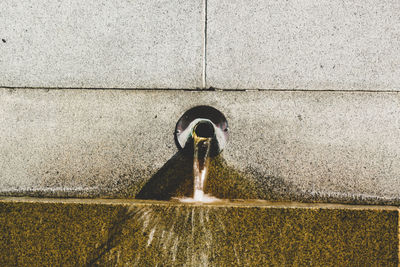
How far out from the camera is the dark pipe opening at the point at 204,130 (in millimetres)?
2767

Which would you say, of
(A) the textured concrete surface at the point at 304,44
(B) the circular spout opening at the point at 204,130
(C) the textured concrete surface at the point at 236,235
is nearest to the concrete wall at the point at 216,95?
(A) the textured concrete surface at the point at 304,44

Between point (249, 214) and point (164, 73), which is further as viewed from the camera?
point (164, 73)

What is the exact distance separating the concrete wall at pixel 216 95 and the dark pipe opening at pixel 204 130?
216 millimetres

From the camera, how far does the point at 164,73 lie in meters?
2.87

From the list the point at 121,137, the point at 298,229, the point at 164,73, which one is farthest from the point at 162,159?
the point at 298,229

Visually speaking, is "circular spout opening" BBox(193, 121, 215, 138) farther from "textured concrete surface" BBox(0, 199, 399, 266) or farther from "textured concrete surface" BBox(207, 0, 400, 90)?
"textured concrete surface" BBox(0, 199, 399, 266)

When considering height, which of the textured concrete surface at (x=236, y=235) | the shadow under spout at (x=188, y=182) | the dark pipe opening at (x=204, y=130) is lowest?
the textured concrete surface at (x=236, y=235)

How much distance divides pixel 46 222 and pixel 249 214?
5.77 ft

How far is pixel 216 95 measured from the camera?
284 centimetres

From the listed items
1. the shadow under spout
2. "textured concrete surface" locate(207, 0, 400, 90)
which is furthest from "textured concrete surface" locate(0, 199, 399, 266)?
"textured concrete surface" locate(207, 0, 400, 90)

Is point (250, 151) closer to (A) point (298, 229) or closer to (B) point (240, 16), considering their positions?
(A) point (298, 229)

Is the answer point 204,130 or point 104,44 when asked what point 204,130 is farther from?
point 104,44

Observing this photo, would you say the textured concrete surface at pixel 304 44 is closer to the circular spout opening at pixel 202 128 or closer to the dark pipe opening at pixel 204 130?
the circular spout opening at pixel 202 128

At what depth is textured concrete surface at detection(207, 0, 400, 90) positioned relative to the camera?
2.81 metres
